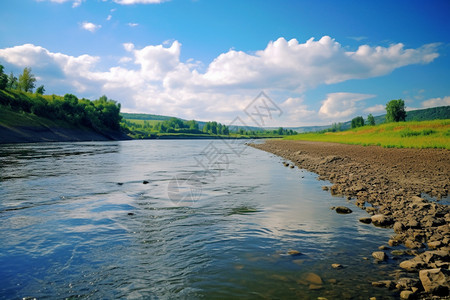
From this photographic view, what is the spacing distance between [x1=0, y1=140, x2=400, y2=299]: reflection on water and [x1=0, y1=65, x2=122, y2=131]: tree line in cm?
10806

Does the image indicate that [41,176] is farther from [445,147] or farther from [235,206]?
[445,147]

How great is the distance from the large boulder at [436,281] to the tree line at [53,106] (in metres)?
118

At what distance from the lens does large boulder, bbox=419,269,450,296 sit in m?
5.09

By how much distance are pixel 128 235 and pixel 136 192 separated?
293 inches

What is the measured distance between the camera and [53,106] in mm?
118688

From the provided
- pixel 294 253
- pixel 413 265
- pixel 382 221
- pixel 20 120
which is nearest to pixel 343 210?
pixel 382 221

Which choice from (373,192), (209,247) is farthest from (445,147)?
(209,247)

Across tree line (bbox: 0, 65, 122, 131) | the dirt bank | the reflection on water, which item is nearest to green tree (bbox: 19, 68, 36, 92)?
tree line (bbox: 0, 65, 122, 131)

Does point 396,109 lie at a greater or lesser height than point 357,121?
greater

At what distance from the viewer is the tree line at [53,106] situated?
106 m

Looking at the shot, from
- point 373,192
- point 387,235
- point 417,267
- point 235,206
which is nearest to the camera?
point 417,267

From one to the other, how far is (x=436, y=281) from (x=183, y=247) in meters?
5.94

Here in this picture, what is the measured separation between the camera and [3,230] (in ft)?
29.9

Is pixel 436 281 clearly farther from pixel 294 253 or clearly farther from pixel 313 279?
pixel 294 253
